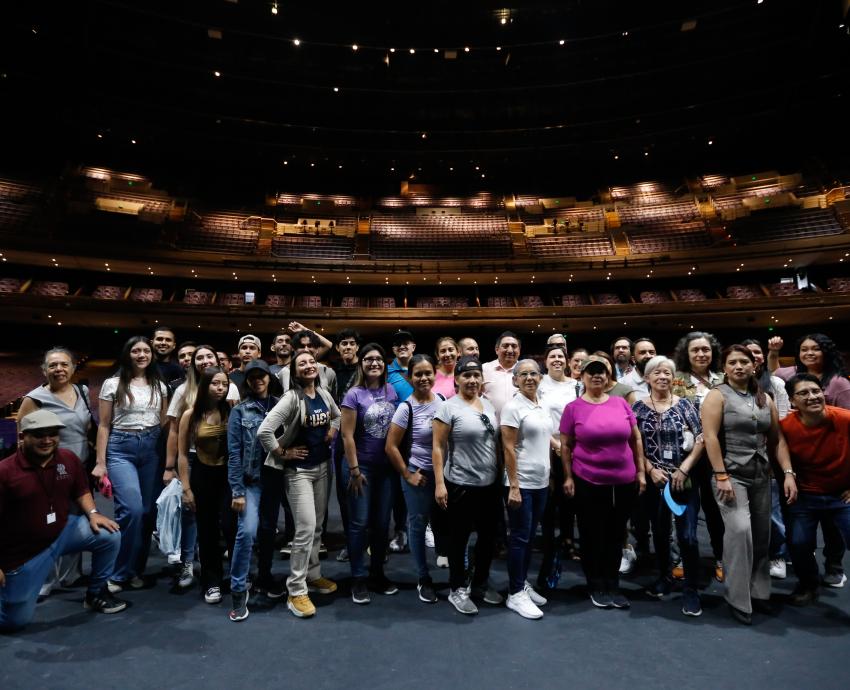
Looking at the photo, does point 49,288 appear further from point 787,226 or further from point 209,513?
point 787,226

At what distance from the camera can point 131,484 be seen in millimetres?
2908

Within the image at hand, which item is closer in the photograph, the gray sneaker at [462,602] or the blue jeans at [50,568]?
the blue jeans at [50,568]

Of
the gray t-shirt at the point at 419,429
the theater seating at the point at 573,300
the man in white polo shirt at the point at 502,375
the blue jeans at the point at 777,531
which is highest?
the theater seating at the point at 573,300

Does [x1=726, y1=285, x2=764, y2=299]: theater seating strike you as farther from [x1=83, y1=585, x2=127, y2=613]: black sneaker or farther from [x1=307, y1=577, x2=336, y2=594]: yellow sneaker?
[x1=83, y1=585, x2=127, y2=613]: black sneaker

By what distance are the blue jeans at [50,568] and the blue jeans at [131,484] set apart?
168 millimetres

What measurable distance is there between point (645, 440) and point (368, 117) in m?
17.0

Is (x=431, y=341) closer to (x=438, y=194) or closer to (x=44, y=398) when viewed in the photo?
(x=438, y=194)

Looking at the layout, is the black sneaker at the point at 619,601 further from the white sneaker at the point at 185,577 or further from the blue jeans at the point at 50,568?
the blue jeans at the point at 50,568

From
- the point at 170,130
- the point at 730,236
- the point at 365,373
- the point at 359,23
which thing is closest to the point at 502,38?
the point at 359,23

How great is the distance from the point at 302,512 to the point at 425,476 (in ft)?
2.72

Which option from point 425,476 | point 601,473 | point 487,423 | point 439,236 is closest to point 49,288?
point 439,236

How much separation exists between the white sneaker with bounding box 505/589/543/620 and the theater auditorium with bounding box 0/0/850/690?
0.6 inches

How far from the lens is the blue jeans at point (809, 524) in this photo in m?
2.64

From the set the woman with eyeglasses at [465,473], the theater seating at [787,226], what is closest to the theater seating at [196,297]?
the woman with eyeglasses at [465,473]
